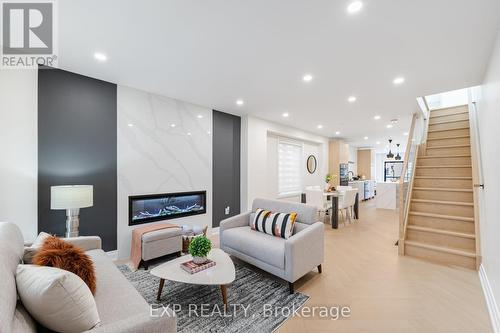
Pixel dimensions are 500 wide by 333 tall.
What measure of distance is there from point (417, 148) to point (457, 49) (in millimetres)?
2821

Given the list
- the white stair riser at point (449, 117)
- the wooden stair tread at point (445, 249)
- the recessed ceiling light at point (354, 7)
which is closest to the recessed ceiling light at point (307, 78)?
the recessed ceiling light at point (354, 7)

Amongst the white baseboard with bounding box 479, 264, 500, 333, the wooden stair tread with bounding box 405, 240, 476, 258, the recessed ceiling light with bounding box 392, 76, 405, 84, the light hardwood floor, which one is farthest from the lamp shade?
the wooden stair tread with bounding box 405, 240, 476, 258

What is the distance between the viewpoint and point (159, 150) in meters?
3.65

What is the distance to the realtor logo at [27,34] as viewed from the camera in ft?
5.84

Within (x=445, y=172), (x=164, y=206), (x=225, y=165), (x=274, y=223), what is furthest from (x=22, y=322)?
(x=445, y=172)

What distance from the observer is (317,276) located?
2707 mm

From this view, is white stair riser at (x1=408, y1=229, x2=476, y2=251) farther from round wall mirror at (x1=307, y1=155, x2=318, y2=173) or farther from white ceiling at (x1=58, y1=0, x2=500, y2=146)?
round wall mirror at (x1=307, y1=155, x2=318, y2=173)

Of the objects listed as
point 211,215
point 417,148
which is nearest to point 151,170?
point 211,215

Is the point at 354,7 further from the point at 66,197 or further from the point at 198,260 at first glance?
the point at 66,197

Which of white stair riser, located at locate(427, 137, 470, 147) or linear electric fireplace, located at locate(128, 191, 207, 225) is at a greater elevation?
white stair riser, located at locate(427, 137, 470, 147)

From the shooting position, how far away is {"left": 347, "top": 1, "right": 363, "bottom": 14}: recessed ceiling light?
1635 millimetres

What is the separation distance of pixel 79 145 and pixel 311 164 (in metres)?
6.18

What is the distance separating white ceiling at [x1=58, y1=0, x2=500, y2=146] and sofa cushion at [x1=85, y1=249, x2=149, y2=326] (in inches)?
83.1

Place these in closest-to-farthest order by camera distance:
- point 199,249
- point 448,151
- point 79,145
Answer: point 199,249 < point 79,145 < point 448,151
